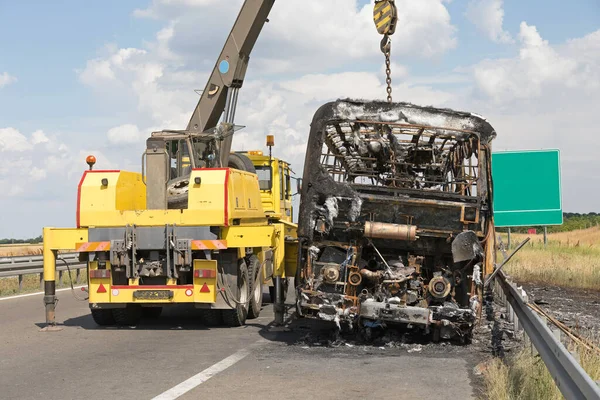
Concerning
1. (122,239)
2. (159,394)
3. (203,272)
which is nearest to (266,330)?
(203,272)

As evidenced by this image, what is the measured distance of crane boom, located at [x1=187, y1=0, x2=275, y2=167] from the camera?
67.2ft

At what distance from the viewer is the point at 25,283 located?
25469 millimetres

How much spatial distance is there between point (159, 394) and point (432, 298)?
4.59 m

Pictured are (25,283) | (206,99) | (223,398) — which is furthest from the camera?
(25,283)

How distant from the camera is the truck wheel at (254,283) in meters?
14.4

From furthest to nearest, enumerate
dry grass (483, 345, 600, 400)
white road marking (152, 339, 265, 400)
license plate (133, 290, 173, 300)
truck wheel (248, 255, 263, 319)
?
1. truck wheel (248, 255, 263, 319)
2. license plate (133, 290, 173, 300)
3. white road marking (152, 339, 265, 400)
4. dry grass (483, 345, 600, 400)

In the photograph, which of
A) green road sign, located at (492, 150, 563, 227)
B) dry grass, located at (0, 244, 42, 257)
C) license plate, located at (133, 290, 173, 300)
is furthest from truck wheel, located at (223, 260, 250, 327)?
dry grass, located at (0, 244, 42, 257)

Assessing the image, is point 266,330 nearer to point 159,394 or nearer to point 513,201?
point 159,394

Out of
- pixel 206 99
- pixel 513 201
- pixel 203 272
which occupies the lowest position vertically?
pixel 203 272

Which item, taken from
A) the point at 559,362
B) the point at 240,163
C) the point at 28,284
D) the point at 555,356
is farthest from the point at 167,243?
the point at 28,284

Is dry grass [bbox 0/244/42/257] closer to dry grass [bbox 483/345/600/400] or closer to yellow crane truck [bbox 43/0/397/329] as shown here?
yellow crane truck [bbox 43/0/397/329]

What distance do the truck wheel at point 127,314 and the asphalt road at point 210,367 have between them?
0.27 metres

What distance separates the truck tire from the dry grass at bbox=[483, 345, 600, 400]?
9.54m

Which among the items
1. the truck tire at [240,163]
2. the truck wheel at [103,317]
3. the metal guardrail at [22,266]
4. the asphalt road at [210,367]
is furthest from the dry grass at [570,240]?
the asphalt road at [210,367]
